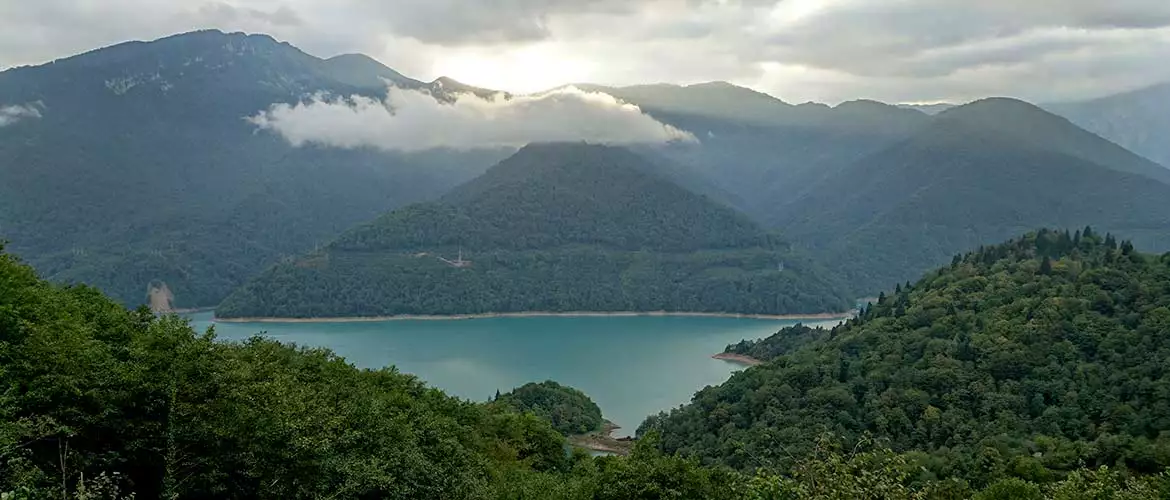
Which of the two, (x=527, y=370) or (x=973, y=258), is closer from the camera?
(x=973, y=258)

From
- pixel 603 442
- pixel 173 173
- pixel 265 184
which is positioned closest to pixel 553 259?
pixel 265 184

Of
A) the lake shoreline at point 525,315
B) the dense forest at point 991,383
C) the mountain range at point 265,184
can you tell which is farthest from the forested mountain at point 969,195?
the dense forest at point 991,383

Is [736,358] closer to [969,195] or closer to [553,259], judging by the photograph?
[553,259]

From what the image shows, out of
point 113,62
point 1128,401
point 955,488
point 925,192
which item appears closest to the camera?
point 955,488

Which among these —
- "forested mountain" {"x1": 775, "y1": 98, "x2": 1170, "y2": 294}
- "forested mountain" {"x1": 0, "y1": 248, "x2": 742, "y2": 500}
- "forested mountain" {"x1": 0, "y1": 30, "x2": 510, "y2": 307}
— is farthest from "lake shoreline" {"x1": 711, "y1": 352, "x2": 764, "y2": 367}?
"forested mountain" {"x1": 0, "y1": 30, "x2": 510, "y2": 307}

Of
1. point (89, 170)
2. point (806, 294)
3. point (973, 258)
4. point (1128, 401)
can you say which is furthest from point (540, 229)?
point (1128, 401)

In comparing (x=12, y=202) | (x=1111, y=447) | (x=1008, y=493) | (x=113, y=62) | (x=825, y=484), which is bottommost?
(x=1111, y=447)

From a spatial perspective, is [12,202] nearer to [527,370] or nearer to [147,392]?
[527,370]
